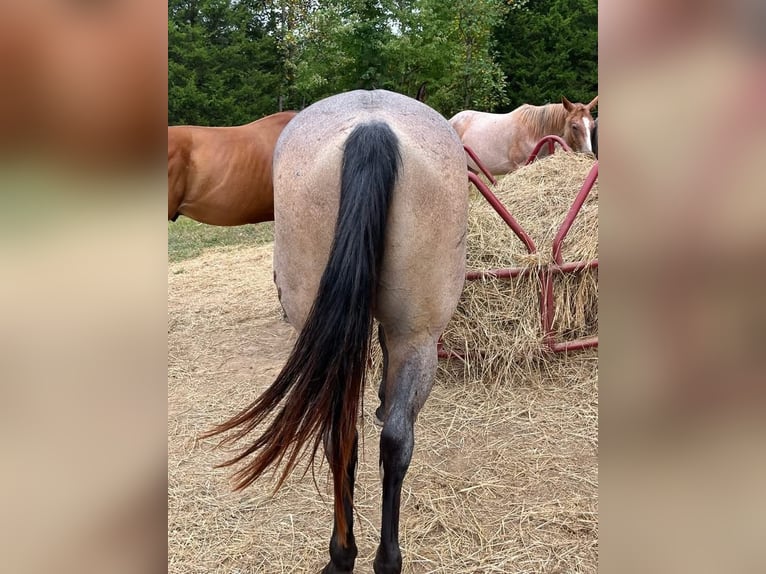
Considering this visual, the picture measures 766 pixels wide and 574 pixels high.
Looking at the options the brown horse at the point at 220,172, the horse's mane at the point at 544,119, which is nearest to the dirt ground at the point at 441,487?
the brown horse at the point at 220,172

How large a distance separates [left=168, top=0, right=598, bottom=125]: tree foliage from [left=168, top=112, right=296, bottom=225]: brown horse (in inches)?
241

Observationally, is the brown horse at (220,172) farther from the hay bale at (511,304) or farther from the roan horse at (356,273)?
the roan horse at (356,273)

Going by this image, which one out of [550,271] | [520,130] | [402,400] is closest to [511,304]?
[550,271]

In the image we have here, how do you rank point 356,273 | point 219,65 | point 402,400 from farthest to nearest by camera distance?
1. point 219,65
2. point 402,400
3. point 356,273

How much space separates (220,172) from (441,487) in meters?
2.72

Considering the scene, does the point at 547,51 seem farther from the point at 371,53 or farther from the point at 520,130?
the point at 520,130

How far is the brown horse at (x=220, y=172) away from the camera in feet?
12.1

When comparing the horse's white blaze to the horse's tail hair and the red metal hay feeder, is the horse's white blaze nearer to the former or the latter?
the red metal hay feeder

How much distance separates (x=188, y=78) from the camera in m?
11.7

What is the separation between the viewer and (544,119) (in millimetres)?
7164

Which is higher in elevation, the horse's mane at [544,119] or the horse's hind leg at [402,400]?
the horse's mane at [544,119]

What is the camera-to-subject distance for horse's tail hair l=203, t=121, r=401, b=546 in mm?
1330
